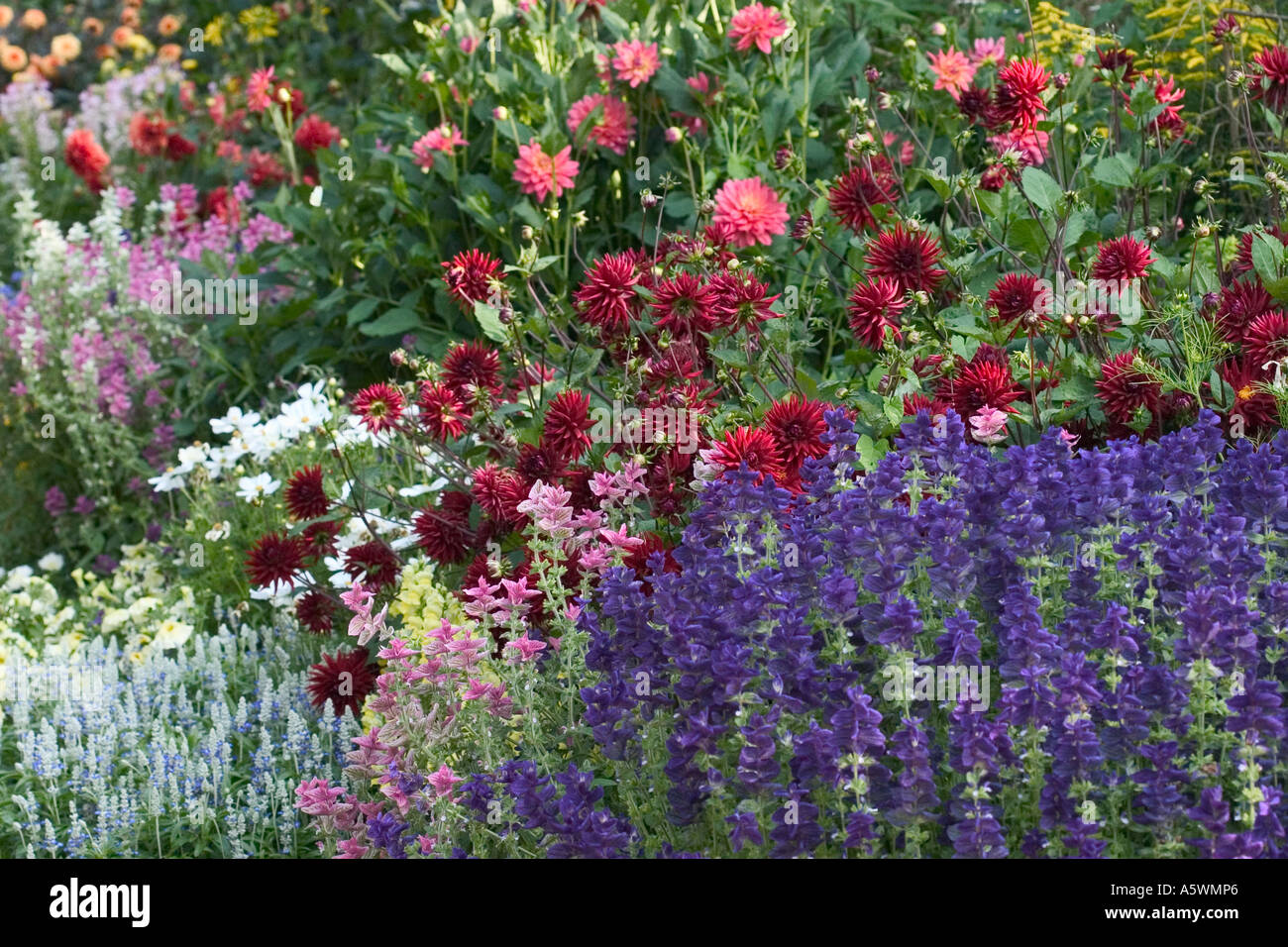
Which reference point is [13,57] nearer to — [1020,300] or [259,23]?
[259,23]

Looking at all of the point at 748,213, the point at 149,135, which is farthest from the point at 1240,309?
the point at 149,135

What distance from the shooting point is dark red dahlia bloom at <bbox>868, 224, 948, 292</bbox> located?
313 cm

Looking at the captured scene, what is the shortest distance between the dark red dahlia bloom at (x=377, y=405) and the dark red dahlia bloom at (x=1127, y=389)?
4.65 feet

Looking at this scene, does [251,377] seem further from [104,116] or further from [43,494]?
[104,116]

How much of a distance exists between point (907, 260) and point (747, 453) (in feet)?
2.17

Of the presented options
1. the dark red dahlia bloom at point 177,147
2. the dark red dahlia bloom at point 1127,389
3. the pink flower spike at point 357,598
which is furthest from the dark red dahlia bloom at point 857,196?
the dark red dahlia bloom at point 177,147

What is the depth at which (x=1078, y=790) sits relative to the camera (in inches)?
81.7

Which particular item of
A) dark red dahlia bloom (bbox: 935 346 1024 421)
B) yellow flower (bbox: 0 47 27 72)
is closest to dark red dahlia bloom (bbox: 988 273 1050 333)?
dark red dahlia bloom (bbox: 935 346 1024 421)

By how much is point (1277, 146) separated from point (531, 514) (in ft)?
8.04

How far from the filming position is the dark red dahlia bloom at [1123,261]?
3.04m

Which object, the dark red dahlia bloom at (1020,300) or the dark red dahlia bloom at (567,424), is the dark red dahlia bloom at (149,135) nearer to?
the dark red dahlia bloom at (567,424)

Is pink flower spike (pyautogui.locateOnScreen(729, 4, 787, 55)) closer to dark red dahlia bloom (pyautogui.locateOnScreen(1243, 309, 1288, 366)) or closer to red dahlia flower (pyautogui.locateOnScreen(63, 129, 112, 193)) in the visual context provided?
dark red dahlia bloom (pyautogui.locateOnScreen(1243, 309, 1288, 366))

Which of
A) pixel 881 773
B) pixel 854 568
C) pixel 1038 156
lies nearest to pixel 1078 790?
pixel 881 773

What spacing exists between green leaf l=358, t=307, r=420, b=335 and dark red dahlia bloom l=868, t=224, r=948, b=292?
1.92m
